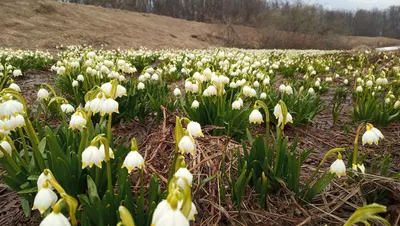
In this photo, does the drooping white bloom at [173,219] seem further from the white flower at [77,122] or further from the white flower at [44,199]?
the white flower at [77,122]

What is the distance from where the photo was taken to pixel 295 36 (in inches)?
1276

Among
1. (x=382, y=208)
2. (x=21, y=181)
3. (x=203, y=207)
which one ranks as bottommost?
(x=203, y=207)

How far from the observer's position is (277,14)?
4294cm

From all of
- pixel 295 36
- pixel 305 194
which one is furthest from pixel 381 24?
pixel 305 194

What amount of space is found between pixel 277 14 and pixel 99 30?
28.6 metres

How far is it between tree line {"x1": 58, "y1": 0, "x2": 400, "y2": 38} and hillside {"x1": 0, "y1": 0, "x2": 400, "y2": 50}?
3.91 m

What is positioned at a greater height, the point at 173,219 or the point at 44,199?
the point at 173,219

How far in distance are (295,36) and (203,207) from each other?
33455 millimetres

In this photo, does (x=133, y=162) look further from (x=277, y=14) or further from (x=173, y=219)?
(x=277, y=14)

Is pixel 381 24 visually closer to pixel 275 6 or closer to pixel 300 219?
pixel 275 6

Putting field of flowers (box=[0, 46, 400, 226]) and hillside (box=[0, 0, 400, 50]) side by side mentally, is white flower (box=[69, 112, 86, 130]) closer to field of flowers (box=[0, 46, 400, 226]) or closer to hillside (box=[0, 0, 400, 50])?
field of flowers (box=[0, 46, 400, 226])

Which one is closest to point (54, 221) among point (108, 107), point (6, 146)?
point (108, 107)

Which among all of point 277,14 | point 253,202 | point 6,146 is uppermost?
point 277,14

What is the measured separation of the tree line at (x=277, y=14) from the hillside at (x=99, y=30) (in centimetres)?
391
